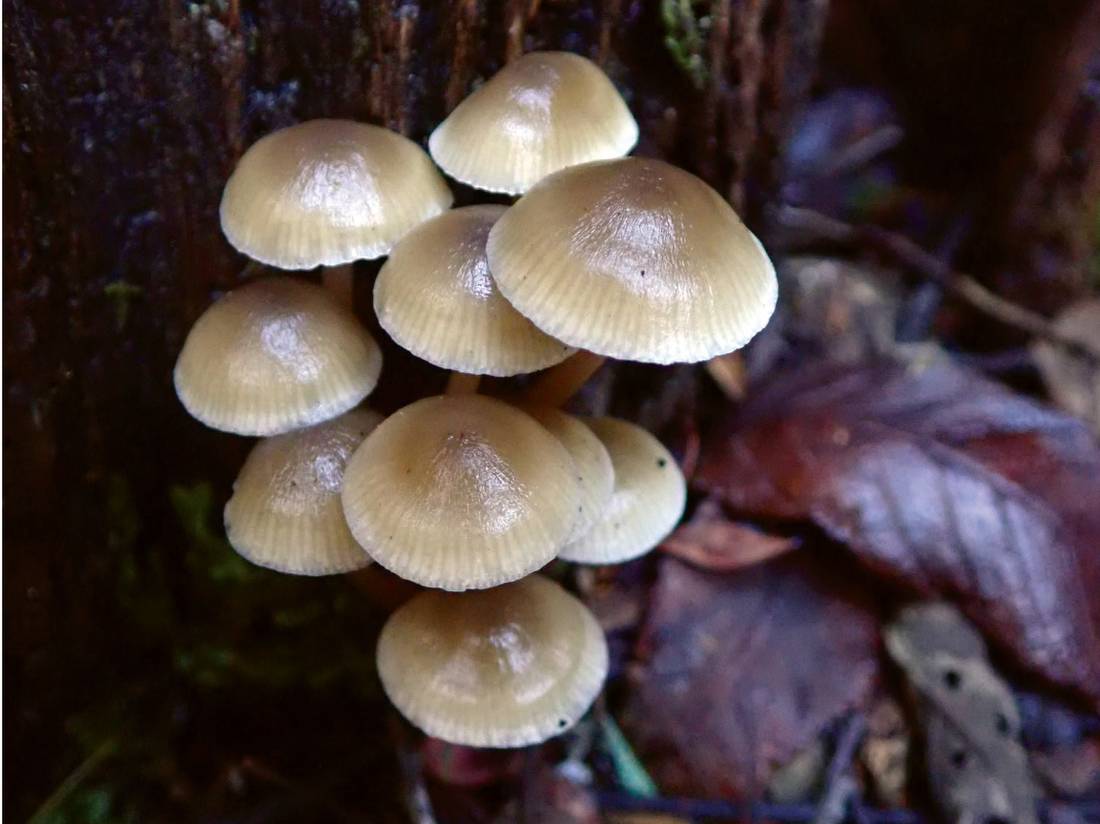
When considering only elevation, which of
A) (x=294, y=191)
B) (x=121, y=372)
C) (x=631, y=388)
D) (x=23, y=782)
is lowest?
(x=23, y=782)

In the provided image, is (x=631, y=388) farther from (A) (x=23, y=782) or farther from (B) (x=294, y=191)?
(A) (x=23, y=782)

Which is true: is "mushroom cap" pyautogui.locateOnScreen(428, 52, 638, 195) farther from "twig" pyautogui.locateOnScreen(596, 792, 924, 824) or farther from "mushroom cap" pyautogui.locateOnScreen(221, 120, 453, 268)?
"twig" pyautogui.locateOnScreen(596, 792, 924, 824)

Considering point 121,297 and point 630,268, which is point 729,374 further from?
point 121,297

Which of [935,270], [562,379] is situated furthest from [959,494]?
[935,270]

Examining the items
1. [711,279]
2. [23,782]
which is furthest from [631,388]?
[23,782]

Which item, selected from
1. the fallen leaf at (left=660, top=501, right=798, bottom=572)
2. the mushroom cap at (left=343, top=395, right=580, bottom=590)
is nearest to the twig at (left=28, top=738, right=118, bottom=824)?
the mushroom cap at (left=343, top=395, right=580, bottom=590)

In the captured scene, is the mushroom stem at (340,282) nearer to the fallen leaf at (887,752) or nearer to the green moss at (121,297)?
the green moss at (121,297)

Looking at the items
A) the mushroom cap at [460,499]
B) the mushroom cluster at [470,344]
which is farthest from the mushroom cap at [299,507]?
the mushroom cap at [460,499]
